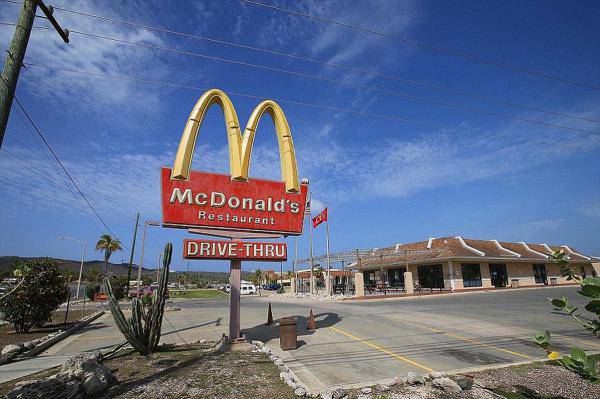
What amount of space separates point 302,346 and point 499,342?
6.77 m

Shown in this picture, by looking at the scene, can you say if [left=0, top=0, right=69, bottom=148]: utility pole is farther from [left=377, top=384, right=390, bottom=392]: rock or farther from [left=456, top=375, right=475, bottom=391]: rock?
[left=456, top=375, right=475, bottom=391]: rock

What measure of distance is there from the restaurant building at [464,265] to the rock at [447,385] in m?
26.5

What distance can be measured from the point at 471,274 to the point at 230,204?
34.8 m

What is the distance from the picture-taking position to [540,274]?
45094 mm

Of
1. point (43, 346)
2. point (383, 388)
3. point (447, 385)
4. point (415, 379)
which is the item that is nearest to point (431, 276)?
point (415, 379)

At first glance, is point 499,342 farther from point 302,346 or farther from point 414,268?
point 414,268

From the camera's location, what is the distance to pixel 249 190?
42.7 ft

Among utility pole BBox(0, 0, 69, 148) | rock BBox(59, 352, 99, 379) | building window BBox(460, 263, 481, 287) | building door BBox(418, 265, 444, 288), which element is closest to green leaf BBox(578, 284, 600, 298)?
utility pole BBox(0, 0, 69, 148)

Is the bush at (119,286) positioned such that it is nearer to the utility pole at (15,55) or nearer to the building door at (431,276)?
the building door at (431,276)

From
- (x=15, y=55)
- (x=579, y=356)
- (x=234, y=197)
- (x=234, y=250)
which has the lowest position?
(x=579, y=356)

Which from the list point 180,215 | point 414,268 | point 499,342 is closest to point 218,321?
point 180,215

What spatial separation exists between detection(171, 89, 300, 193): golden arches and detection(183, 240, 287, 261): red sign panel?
2415mm

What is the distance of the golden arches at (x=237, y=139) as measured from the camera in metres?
12.0

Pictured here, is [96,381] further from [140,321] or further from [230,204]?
[230,204]
